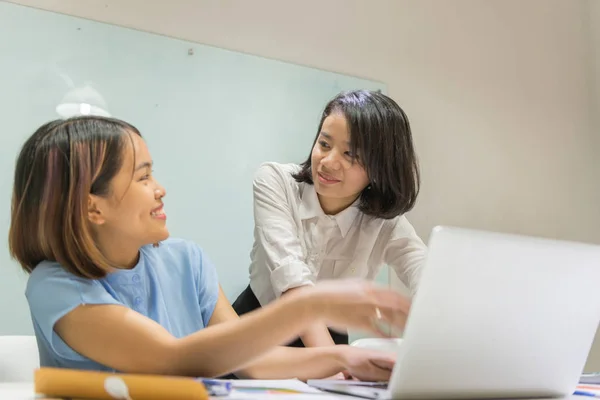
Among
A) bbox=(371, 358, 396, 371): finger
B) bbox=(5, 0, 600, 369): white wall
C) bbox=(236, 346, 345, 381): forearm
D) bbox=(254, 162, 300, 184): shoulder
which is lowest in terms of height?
bbox=(236, 346, 345, 381): forearm

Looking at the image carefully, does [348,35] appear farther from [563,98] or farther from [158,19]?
[563,98]

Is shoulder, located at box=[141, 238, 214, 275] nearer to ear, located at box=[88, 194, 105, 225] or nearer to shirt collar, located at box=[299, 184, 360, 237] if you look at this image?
ear, located at box=[88, 194, 105, 225]

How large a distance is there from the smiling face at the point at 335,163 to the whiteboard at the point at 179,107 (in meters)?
0.58

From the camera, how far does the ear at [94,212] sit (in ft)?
2.97

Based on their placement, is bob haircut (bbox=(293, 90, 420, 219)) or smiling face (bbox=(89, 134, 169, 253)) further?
bob haircut (bbox=(293, 90, 420, 219))

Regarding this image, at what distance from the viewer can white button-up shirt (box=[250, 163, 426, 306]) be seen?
1424mm

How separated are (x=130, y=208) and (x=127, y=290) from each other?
13 cm

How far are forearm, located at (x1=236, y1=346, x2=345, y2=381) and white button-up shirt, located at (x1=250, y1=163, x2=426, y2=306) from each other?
1.29ft

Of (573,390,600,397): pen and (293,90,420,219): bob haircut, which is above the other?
(293,90,420,219): bob haircut

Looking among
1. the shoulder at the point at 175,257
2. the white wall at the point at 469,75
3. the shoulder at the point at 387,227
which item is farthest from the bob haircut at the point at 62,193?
the white wall at the point at 469,75

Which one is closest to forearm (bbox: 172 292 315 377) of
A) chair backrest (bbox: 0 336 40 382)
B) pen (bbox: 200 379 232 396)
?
pen (bbox: 200 379 232 396)

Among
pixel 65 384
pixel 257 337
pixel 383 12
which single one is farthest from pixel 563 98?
pixel 65 384

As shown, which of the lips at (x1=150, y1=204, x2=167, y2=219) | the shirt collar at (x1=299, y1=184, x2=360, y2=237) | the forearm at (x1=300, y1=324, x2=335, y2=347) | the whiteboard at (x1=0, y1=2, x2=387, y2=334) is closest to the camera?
the lips at (x1=150, y1=204, x2=167, y2=219)

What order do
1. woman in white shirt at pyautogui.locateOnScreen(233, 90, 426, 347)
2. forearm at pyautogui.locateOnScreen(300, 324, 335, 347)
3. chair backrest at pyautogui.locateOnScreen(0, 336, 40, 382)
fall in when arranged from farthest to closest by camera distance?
woman in white shirt at pyautogui.locateOnScreen(233, 90, 426, 347)
forearm at pyautogui.locateOnScreen(300, 324, 335, 347)
chair backrest at pyautogui.locateOnScreen(0, 336, 40, 382)
